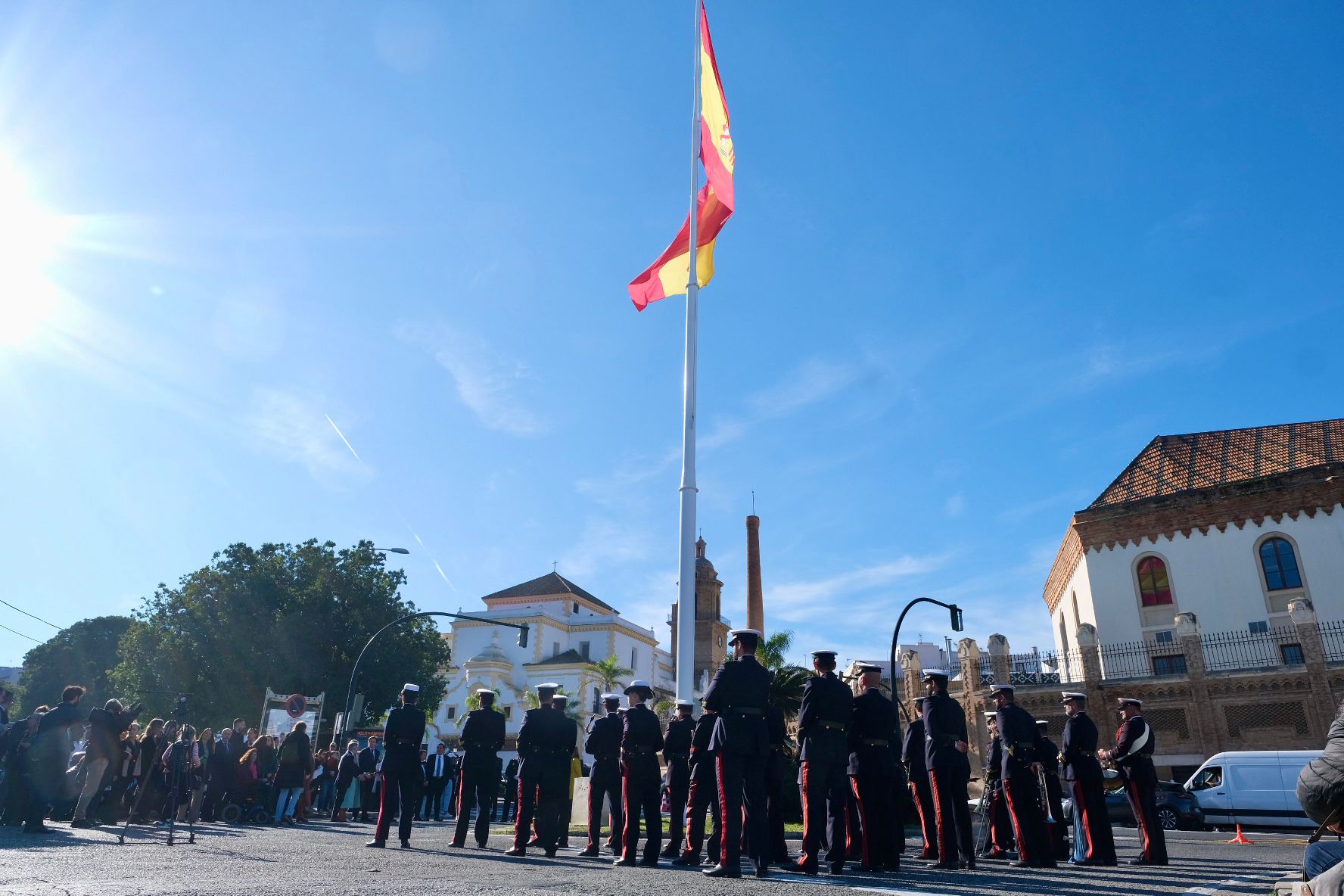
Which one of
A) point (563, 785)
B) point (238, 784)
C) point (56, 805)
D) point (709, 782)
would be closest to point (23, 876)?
point (563, 785)

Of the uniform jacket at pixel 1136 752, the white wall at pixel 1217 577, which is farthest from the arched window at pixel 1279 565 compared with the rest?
the uniform jacket at pixel 1136 752

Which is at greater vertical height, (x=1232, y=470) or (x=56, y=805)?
(x=1232, y=470)

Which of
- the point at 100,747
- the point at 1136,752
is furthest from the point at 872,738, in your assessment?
the point at 100,747

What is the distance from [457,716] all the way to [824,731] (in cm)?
5966

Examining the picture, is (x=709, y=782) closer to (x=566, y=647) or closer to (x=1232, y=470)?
(x=1232, y=470)

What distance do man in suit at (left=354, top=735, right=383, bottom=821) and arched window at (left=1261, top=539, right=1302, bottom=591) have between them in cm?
2996

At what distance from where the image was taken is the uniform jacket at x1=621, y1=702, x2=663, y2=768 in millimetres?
9203

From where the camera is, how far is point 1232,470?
113 feet

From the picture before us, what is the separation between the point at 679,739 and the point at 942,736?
3.05 m

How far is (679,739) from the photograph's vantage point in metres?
10.1

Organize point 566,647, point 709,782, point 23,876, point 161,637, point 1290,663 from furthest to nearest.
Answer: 1. point 566,647
2. point 161,637
3. point 1290,663
4. point 709,782
5. point 23,876

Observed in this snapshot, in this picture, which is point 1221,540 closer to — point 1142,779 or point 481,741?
point 1142,779

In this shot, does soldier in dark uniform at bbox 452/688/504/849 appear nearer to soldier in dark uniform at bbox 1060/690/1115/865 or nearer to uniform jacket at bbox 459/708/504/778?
uniform jacket at bbox 459/708/504/778

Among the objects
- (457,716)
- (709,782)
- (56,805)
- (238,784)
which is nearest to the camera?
(709,782)
